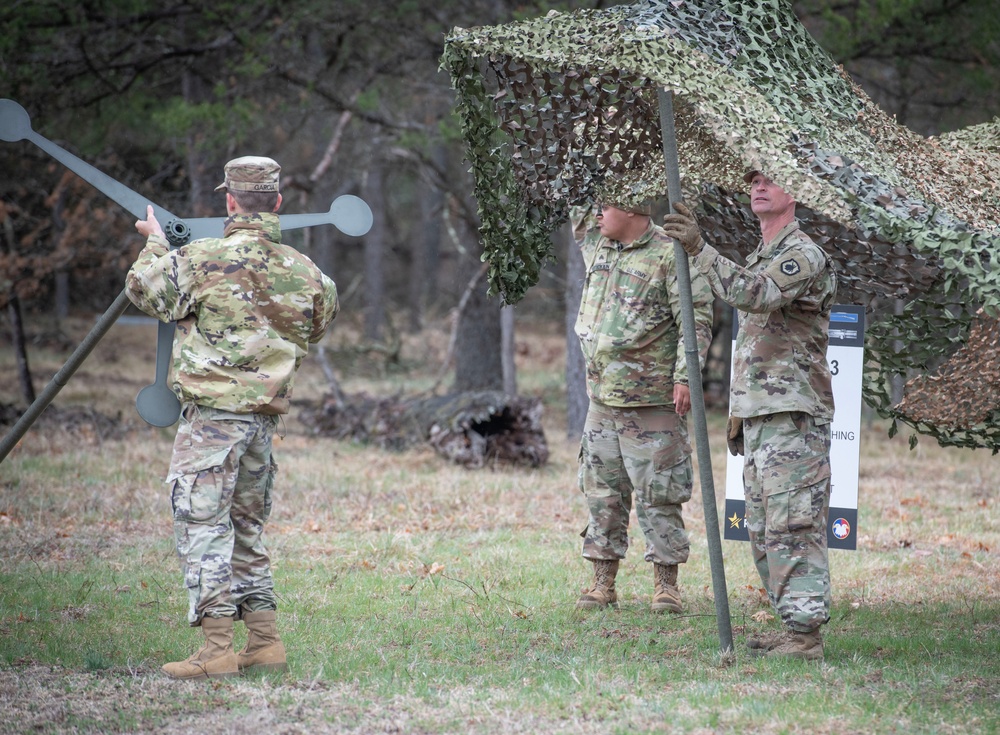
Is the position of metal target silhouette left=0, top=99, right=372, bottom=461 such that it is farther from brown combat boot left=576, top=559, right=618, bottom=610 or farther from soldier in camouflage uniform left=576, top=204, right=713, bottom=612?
brown combat boot left=576, top=559, right=618, bottom=610

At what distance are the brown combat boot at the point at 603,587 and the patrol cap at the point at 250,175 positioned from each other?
8.99 feet

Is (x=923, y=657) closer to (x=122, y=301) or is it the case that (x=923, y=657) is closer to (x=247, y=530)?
(x=247, y=530)

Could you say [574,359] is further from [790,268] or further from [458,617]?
[790,268]

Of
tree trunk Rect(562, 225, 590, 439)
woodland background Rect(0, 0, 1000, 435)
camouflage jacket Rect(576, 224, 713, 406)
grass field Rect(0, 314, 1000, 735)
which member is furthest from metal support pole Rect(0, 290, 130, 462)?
tree trunk Rect(562, 225, 590, 439)

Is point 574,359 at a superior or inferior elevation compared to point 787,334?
superior

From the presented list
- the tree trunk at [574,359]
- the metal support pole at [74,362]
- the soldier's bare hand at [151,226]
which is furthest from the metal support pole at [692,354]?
the tree trunk at [574,359]

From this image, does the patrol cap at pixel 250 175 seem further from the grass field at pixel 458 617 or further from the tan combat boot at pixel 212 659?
the grass field at pixel 458 617

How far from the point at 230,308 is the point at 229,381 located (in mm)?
294

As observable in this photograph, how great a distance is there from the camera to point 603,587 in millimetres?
5770

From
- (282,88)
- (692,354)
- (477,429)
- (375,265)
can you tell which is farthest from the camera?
(375,265)

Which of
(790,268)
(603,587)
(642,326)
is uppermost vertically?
(790,268)

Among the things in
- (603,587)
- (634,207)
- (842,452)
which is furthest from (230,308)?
(842,452)

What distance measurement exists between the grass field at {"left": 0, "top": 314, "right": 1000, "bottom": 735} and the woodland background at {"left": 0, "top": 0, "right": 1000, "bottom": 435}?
11.2ft

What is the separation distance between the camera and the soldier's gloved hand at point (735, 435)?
4941mm
